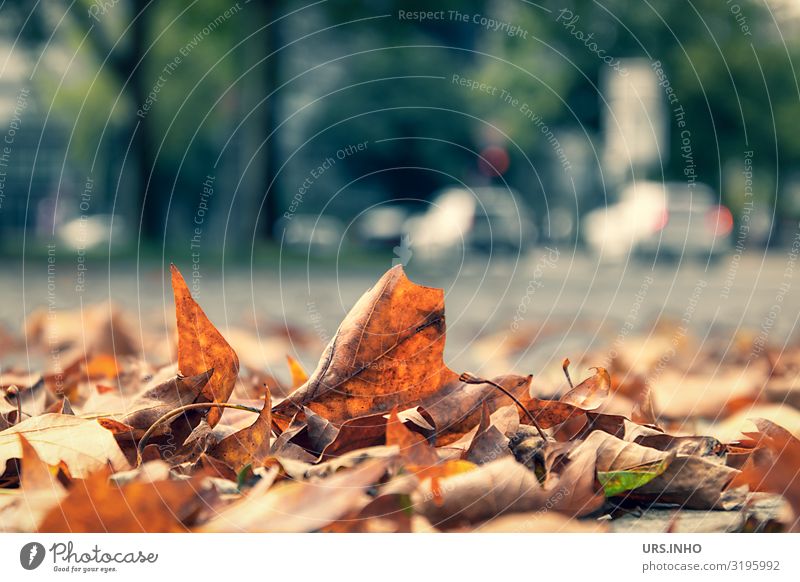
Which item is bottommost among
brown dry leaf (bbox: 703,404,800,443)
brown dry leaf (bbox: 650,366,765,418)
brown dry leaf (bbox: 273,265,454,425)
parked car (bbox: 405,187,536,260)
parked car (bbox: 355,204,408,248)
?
parked car (bbox: 355,204,408,248)

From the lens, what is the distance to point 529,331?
14.1 ft

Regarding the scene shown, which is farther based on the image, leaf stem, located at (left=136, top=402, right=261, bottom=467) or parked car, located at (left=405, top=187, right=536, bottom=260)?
parked car, located at (left=405, top=187, right=536, bottom=260)

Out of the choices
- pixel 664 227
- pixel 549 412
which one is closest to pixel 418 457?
pixel 549 412

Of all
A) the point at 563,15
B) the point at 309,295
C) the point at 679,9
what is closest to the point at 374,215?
the point at 679,9

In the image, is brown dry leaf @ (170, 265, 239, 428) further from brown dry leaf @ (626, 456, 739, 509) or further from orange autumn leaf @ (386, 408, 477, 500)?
brown dry leaf @ (626, 456, 739, 509)

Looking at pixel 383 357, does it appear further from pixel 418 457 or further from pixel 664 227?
pixel 664 227

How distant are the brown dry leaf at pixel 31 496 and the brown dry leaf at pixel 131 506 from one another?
54mm

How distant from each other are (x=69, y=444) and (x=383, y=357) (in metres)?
0.40

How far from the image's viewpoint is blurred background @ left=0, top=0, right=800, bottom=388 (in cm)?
567

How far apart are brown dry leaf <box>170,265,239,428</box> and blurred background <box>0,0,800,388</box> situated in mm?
271

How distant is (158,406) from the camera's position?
54.6 inches

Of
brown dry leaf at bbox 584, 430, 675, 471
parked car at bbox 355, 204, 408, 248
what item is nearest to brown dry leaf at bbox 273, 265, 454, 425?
brown dry leaf at bbox 584, 430, 675, 471

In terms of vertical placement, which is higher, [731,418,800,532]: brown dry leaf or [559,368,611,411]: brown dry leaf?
[559,368,611,411]: brown dry leaf
